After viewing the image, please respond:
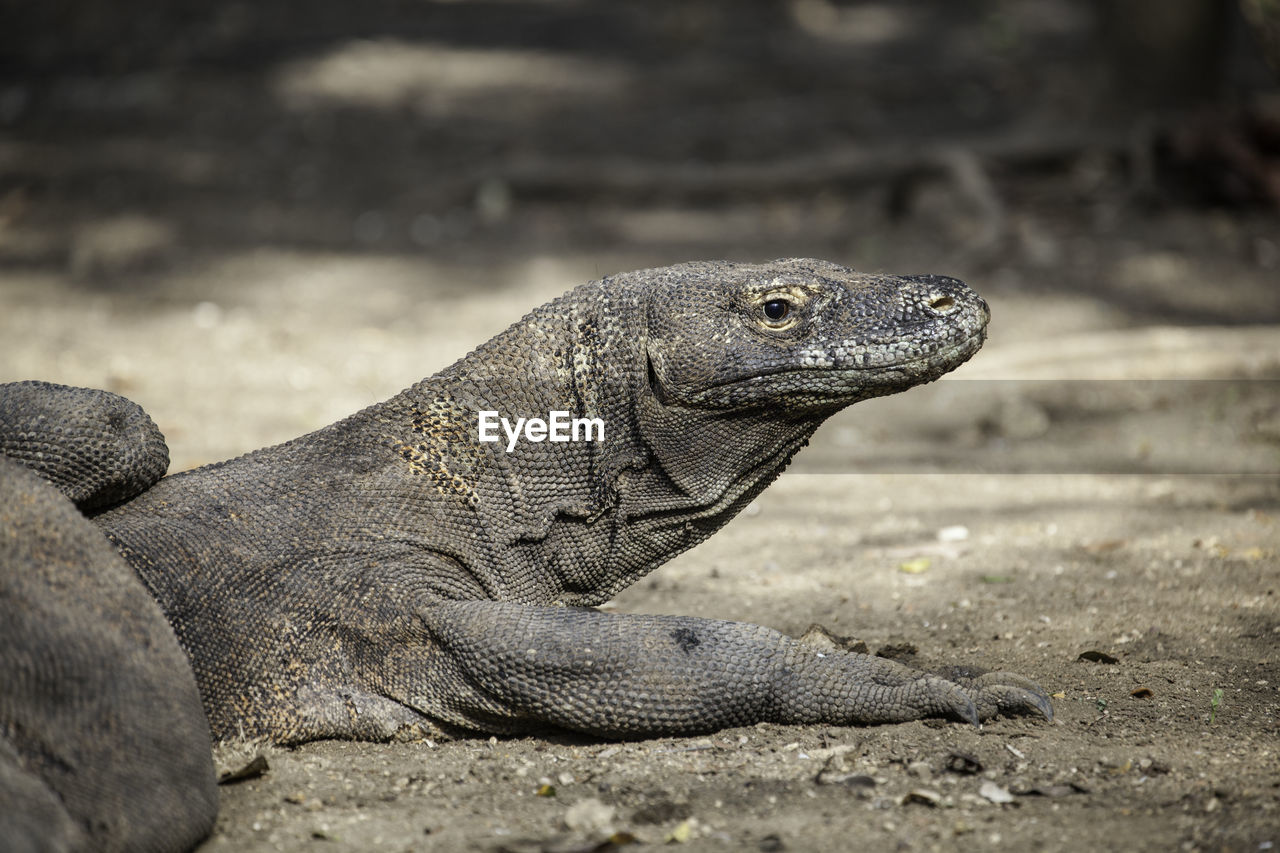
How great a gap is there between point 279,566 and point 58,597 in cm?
70

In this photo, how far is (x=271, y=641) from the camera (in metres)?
3.71

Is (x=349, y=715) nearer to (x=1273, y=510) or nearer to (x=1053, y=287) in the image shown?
A: (x=1273, y=510)

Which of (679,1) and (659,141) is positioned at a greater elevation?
(679,1)

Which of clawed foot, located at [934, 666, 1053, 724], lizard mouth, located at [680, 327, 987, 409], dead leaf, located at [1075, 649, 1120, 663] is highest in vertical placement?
lizard mouth, located at [680, 327, 987, 409]

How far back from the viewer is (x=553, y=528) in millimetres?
A: 4086

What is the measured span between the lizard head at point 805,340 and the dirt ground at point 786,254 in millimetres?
1061

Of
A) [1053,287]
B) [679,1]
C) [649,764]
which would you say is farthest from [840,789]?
[679,1]

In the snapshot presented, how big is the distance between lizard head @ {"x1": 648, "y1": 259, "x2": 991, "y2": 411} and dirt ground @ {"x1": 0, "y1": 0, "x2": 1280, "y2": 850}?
1061 millimetres

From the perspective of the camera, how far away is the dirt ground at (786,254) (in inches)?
136

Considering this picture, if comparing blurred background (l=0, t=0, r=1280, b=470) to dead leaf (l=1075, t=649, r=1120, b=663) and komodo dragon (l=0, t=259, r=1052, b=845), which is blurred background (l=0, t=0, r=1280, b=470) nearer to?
komodo dragon (l=0, t=259, r=1052, b=845)

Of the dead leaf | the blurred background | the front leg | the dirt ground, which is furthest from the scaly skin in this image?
the blurred background

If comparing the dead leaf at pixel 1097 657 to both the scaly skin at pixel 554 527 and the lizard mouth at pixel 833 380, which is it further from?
the lizard mouth at pixel 833 380

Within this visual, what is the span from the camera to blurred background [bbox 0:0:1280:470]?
29.8 feet

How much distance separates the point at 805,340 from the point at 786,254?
7.01 m
